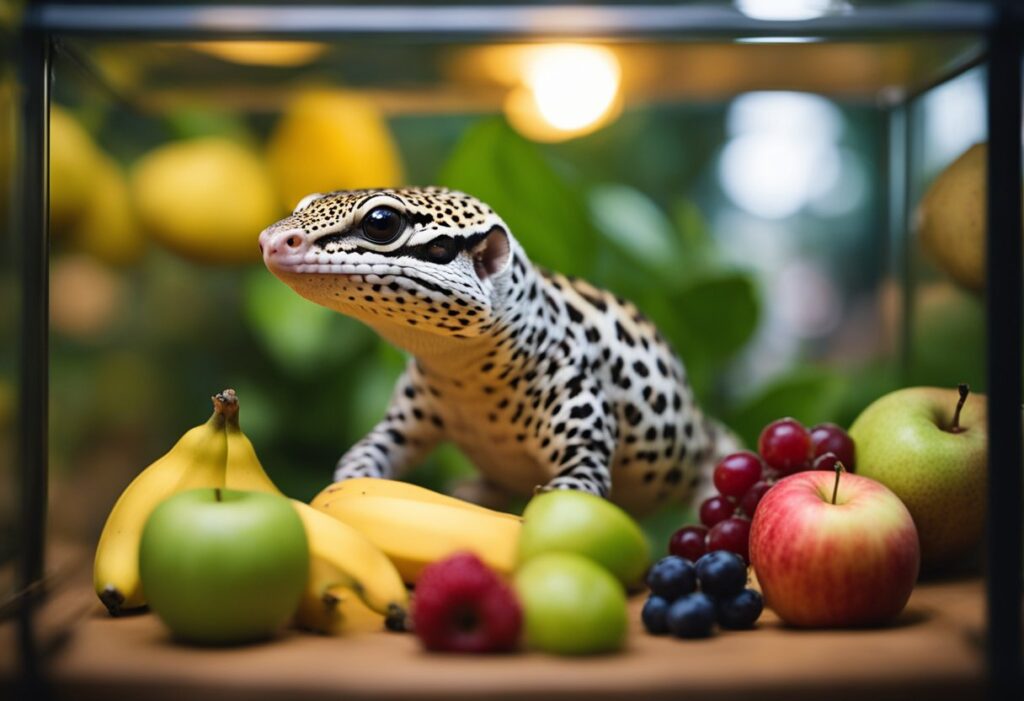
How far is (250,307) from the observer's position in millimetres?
1476

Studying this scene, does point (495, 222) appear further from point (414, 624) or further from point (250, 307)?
point (250, 307)

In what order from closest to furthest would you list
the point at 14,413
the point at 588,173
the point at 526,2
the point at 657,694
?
the point at 657,694, the point at 526,2, the point at 14,413, the point at 588,173

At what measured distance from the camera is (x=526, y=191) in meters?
1.21

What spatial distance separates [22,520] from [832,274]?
126 centimetres

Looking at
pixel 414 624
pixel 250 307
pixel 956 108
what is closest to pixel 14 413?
pixel 414 624

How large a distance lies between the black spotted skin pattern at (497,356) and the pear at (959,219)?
296 millimetres

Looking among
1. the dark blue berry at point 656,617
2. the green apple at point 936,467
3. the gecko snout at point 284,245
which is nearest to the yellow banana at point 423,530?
the dark blue berry at point 656,617

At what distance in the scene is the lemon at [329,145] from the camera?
1381mm

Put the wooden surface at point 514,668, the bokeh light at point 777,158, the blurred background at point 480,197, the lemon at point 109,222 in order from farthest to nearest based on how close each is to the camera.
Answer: the bokeh light at point 777,158 < the lemon at point 109,222 < the blurred background at point 480,197 < the wooden surface at point 514,668

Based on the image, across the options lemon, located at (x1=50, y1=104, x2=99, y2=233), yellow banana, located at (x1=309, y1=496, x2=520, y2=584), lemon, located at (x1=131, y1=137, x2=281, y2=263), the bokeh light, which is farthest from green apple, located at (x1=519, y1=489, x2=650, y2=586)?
the bokeh light

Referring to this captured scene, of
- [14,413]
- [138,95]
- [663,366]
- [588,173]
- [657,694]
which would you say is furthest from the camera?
[588,173]

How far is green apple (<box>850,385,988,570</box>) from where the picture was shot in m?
0.89

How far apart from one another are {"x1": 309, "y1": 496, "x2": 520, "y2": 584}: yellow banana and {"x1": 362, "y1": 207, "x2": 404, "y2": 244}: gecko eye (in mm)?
215

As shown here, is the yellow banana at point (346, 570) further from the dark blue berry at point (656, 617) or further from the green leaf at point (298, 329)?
the green leaf at point (298, 329)
